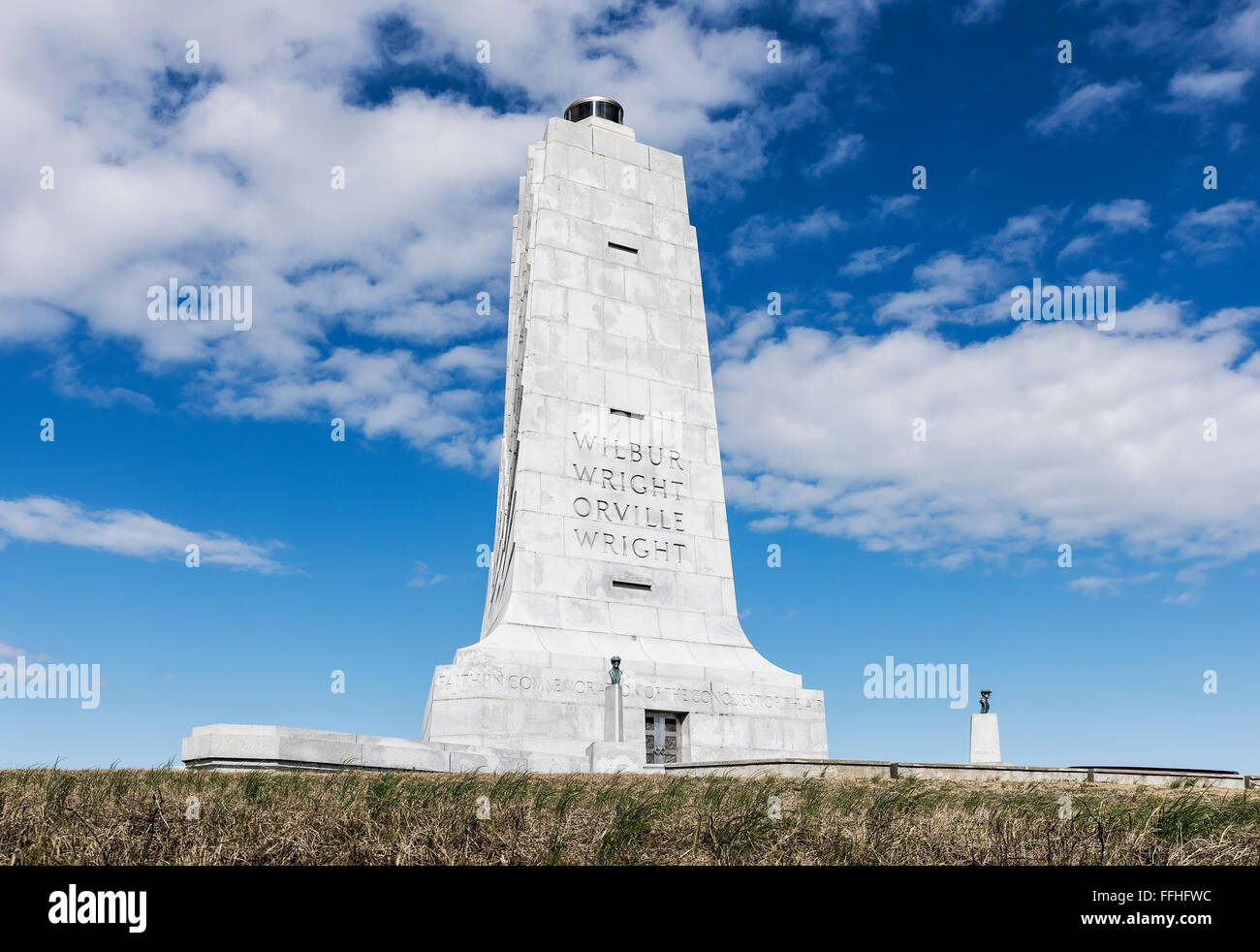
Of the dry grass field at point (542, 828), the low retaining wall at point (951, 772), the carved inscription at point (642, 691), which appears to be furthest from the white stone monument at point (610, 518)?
the dry grass field at point (542, 828)

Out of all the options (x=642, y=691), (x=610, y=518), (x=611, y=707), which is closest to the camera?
(x=611, y=707)

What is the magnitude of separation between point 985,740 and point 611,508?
44.7 feet

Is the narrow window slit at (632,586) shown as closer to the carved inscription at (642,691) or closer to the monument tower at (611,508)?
the monument tower at (611,508)

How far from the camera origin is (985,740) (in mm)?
31516

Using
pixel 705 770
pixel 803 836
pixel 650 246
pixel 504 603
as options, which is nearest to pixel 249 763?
pixel 705 770

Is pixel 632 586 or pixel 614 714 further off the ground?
pixel 632 586

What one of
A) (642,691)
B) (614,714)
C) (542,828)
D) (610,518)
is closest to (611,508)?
(610,518)

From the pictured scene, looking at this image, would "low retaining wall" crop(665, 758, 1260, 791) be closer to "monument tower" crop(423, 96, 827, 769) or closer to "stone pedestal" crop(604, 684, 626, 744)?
"stone pedestal" crop(604, 684, 626, 744)

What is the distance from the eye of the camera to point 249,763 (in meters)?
18.8

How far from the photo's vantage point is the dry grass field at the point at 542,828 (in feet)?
22.9

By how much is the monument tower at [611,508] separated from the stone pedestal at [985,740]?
17.8ft

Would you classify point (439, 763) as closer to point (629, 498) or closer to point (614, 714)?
point (614, 714)

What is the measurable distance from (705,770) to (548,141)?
2171cm
